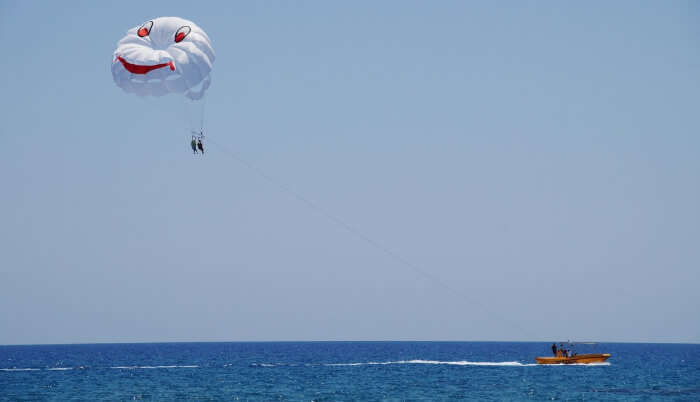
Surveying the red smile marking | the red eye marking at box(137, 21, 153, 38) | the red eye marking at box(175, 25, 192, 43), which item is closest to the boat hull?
the red eye marking at box(175, 25, 192, 43)

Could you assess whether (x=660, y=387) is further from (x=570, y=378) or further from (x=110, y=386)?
(x=110, y=386)

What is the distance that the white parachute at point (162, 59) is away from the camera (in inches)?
1201

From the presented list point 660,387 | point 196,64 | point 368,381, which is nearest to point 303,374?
point 368,381

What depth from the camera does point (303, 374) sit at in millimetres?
69688

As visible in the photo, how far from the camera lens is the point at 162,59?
1198 inches

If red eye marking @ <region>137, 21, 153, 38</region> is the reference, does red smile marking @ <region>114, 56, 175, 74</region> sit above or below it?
below

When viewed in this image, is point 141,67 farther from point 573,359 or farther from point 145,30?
point 573,359

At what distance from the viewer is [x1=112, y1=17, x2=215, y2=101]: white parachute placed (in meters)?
30.5

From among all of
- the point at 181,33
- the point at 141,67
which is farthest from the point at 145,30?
the point at 141,67

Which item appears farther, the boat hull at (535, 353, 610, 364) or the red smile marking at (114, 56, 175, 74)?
the boat hull at (535, 353, 610, 364)

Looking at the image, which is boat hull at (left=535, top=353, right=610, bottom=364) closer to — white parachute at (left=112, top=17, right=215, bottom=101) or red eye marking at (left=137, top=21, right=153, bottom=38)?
white parachute at (left=112, top=17, right=215, bottom=101)

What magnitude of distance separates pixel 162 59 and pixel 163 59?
0.04 metres

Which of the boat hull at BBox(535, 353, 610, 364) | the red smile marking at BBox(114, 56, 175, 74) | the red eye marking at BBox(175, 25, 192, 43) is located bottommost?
the boat hull at BBox(535, 353, 610, 364)

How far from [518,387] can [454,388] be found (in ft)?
15.6
